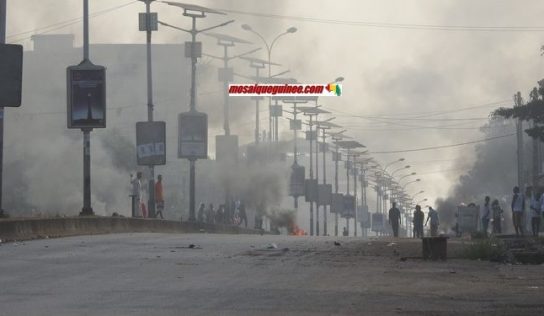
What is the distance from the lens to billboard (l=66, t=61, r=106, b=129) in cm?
4466

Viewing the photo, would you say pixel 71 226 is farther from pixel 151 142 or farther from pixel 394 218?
pixel 151 142

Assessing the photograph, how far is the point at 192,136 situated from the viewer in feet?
241

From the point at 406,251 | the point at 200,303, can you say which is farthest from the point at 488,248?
the point at 200,303

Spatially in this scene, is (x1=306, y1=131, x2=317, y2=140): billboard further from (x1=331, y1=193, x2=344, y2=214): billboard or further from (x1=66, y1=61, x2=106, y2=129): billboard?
(x1=66, y1=61, x2=106, y2=129): billboard

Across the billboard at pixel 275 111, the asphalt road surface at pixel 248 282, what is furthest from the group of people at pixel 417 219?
the billboard at pixel 275 111

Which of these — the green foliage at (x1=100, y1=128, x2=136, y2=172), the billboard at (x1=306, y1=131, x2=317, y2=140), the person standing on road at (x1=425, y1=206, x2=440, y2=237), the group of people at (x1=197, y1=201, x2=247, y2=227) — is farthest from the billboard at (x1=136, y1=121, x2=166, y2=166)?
the green foliage at (x1=100, y1=128, x2=136, y2=172)

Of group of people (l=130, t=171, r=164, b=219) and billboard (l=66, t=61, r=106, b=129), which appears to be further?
group of people (l=130, t=171, r=164, b=219)

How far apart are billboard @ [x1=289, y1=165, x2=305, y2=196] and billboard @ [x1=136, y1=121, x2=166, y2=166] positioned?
47.7 metres

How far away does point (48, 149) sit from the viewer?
124188 mm

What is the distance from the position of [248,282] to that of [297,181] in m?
91.2

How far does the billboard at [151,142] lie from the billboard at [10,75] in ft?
111

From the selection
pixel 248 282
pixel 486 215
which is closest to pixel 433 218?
pixel 486 215

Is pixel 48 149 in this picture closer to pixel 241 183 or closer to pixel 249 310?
pixel 241 183

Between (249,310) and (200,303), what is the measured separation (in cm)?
86
